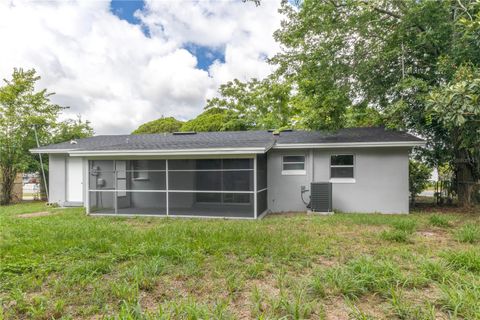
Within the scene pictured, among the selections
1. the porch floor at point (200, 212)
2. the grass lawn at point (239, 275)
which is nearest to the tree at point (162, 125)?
the porch floor at point (200, 212)

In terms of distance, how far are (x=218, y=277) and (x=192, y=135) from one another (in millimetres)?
10265

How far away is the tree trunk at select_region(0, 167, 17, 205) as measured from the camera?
1256cm

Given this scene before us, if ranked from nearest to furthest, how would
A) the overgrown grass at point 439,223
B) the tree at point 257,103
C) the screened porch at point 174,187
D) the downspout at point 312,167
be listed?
the overgrown grass at point 439,223
the screened porch at point 174,187
the downspout at point 312,167
the tree at point 257,103

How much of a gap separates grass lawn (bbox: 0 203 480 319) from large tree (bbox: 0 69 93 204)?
8856mm

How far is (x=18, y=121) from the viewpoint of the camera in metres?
13.1

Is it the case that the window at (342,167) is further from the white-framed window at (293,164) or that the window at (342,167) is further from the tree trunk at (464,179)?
the tree trunk at (464,179)

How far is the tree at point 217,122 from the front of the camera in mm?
21797

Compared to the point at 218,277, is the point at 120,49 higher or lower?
higher

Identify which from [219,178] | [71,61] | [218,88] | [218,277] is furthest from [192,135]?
[218,88]

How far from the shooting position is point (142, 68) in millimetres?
12844

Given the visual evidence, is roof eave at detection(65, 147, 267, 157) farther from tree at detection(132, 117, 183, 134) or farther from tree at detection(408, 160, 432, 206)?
tree at detection(132, 117, 183, 134)

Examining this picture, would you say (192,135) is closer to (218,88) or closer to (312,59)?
(312,59)

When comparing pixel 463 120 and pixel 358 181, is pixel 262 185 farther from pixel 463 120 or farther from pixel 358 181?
pixel 463 120

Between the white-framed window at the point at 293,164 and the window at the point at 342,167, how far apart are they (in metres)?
1.03
